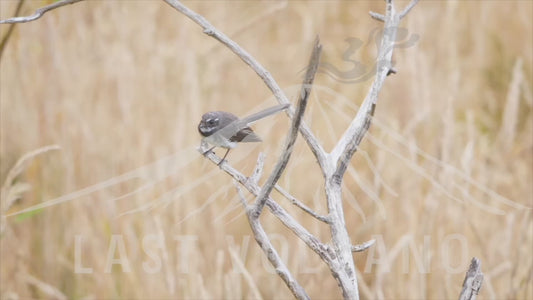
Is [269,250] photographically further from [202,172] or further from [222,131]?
[202,172]

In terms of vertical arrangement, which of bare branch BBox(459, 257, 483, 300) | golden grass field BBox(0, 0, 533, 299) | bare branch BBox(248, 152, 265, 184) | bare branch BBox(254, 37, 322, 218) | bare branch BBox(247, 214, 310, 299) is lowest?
bare branch BBox(459, 257, 483, 300)

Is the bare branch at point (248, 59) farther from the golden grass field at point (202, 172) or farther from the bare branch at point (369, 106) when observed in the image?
the golden grass field at point (202, 172)

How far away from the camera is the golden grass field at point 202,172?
111 cm

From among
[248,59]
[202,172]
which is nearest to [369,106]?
[248,59]

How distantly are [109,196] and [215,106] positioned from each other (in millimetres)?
331

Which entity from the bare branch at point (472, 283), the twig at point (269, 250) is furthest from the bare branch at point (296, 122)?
the bare branch at point (472, 283)

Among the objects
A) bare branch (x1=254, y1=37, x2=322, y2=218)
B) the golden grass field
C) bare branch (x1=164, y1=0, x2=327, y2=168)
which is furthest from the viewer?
the golden grass field

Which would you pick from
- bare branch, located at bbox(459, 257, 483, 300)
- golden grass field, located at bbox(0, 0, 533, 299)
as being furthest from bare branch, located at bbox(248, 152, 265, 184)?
golden grass field, located at bbox(0, 0, 533, 299)

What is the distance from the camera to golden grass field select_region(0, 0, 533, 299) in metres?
1.11

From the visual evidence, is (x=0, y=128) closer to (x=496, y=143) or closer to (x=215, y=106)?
(x=215, y=106)

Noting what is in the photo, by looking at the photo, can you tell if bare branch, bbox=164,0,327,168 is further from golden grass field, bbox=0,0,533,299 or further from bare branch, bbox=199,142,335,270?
golden grass field, bbox=0,0,533,299

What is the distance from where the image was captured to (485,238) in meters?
1.26

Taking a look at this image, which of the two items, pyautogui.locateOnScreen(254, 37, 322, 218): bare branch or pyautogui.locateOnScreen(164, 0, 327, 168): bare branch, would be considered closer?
pyautogui.locateOnScreen(254, 37, 322, 218): bare branch

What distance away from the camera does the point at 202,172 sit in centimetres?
120
